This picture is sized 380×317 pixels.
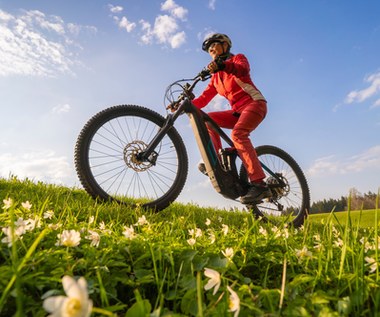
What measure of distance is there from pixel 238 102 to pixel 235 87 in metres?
0.24

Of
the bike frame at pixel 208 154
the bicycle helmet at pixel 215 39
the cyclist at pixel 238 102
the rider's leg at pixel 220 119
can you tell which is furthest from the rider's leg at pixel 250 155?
the bicycle helmet at pixel 215 39

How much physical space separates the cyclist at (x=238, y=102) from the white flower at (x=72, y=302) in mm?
3973

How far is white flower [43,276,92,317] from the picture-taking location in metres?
0.67

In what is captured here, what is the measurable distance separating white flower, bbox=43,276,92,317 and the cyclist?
13.0 feet

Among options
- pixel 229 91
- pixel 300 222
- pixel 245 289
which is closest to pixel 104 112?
pixel 229 91

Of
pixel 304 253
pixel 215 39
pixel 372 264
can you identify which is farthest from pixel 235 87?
pixel 372 264

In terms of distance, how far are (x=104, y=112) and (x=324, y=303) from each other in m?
3.76

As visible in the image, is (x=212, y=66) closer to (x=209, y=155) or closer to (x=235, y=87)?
(x=235, y=87)

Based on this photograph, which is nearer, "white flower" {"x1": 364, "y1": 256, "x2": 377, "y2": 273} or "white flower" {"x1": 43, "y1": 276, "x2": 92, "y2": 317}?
"white flower" {"x1": 43, "y1": 276, "x2": 92, "y2": 317}

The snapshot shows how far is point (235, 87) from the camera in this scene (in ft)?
16.9

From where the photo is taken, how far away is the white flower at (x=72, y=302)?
Answer: 669mm

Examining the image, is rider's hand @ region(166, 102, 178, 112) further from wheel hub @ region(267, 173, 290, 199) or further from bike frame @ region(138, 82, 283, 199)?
wheel hub @ region(267, 173, 290, 199)

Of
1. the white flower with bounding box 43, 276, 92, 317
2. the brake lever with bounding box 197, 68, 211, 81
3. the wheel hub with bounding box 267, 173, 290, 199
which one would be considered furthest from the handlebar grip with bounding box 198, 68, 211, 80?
the white flower with bounding box 43, 276, 92, 317

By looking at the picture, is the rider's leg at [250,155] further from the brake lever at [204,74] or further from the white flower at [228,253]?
the white flower at [228,253]
